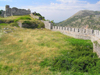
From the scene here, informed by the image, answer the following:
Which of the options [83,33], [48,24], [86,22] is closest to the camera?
[83,33]

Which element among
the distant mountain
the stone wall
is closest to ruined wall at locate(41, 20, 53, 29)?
the stone wall

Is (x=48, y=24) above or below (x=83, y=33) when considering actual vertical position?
above

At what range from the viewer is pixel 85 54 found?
6.45 metres

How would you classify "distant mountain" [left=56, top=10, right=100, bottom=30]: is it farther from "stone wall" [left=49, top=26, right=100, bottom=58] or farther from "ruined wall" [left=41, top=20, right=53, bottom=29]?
"stone wall" [left=49, top=26, right=100, bottom=58]

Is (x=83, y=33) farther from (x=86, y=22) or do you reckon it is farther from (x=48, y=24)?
(x=86, y=22)

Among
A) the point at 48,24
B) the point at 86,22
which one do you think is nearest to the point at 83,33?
the point at 48,24

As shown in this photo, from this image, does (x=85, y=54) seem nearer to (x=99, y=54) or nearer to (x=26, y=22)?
(x=99, y=54)

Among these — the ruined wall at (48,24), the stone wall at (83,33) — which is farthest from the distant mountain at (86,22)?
the stone wall at (83,33)

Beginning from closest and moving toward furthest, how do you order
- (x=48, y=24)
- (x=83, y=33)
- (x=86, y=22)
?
1. (x=83, y=33)
2. (x=48, y=24)
3. (x=86, y=22)

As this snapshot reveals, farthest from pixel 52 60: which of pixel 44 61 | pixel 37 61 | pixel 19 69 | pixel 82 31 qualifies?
pixel 82 31

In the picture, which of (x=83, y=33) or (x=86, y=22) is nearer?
(x=83, y=33)

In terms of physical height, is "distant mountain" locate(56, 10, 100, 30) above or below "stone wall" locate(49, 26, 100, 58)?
above

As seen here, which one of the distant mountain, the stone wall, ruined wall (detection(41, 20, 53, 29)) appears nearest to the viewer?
the stone wall

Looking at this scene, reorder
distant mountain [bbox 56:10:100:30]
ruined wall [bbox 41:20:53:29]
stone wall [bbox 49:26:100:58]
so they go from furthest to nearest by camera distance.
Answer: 1. distant mountain [bbox 56:10:100:30]
2. ruined wall [bbox 41:20:53:29]
3. stone wall [bbox 49:26:100:58]
